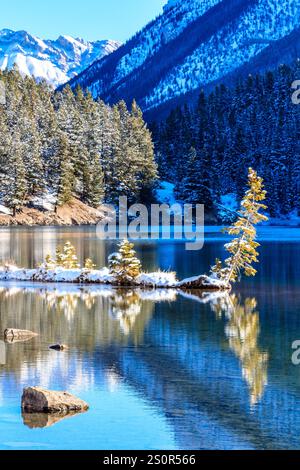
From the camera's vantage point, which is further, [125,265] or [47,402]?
[125,265]

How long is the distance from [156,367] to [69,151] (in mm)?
117767

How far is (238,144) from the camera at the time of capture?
177250 millimetres

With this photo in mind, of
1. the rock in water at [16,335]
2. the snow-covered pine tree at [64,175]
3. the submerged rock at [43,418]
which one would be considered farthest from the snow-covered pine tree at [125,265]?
the snow-covered pine tree at [64,175]

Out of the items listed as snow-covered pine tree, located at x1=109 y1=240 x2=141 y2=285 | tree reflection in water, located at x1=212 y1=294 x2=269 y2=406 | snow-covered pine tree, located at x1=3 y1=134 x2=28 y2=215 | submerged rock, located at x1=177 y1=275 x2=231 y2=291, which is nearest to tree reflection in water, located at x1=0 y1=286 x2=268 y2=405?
tree reflection in water, located at x1=212 y1=294 x2=269 y2=406

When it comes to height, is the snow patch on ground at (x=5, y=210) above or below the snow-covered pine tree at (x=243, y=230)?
above

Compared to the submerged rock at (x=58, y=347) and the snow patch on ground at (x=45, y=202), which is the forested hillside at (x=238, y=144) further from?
the submerged rock at (x=58, y=347)

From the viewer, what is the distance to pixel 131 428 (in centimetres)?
1773

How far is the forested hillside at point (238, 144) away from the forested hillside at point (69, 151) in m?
10.3

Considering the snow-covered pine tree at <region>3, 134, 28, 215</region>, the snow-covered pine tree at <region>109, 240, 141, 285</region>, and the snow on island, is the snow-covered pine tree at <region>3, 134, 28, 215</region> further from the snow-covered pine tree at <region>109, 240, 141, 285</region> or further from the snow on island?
the snow-covered pine tree at <region>109, 240, 141, 285</region>

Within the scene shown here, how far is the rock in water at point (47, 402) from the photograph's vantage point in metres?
18.8

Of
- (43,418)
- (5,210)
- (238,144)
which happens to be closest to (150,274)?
(43,418)

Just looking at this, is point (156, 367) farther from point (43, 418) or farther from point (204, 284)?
point (204, 284)

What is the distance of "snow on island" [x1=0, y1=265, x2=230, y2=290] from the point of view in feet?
145
